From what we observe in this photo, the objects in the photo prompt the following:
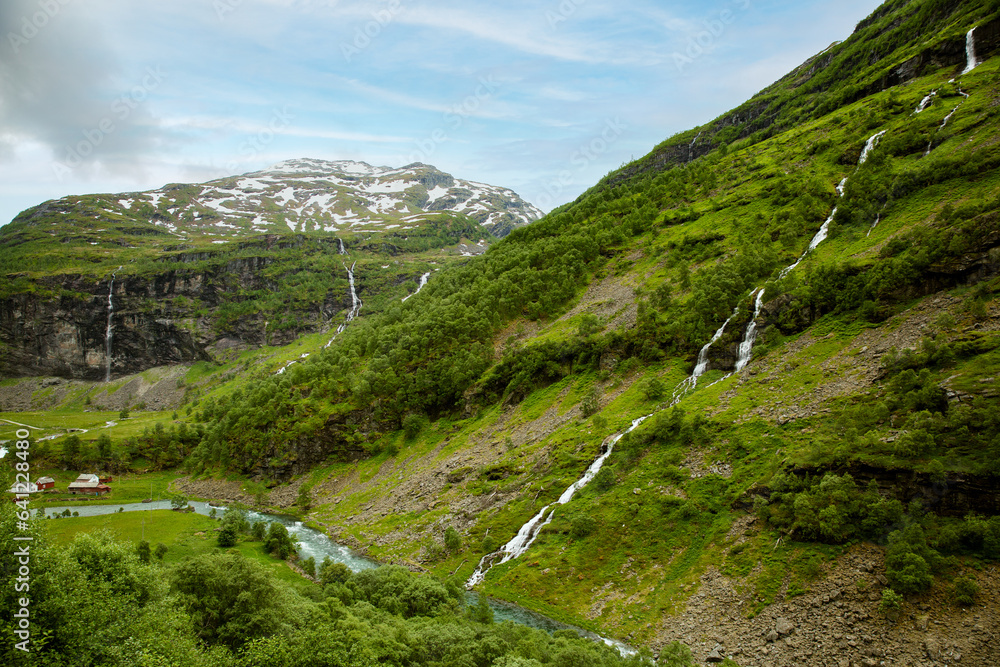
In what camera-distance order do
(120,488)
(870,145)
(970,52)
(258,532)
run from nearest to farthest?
(258,532) → (870,145) → (970,52) → (120,488)

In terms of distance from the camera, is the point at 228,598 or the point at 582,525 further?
the point at 582,525

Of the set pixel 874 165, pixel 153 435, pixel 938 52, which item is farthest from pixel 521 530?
pixel 938 52

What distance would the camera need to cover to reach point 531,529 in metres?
57.6

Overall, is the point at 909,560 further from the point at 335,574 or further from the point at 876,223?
the point at 876,223

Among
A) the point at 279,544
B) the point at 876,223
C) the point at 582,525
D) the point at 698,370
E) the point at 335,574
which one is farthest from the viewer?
the point at 876,223

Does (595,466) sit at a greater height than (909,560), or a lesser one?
greater

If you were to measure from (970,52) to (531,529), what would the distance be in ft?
412

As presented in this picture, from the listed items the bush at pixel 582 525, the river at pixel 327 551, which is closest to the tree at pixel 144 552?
the river at pixel 327 551

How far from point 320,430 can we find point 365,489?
22.9 meters

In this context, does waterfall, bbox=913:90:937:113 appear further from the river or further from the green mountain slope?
the river

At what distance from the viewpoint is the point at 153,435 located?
13250cm

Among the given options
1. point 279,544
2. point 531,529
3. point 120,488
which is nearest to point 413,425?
point 279,544

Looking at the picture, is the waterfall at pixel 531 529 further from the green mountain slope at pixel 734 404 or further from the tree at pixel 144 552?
the tree at pixel 144 552

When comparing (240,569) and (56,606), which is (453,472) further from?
(56,606)
